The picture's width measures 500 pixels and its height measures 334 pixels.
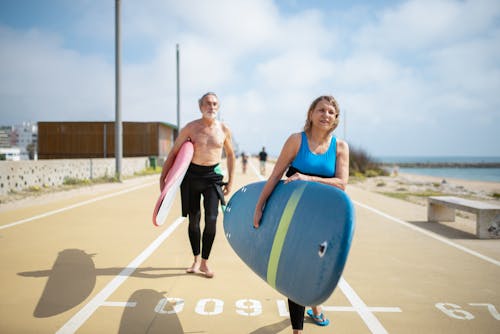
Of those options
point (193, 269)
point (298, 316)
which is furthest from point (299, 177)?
point (193, 269)

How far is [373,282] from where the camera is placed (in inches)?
167

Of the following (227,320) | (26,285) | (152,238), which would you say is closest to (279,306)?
(227,320)

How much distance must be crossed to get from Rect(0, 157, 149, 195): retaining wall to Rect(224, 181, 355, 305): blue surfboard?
9.89m

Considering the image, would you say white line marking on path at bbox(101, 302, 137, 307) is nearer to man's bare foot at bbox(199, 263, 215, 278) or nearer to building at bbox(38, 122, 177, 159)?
man's bare foot at bbox(199, 263, 215, 278)

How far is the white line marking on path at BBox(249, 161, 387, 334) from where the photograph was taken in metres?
3.06

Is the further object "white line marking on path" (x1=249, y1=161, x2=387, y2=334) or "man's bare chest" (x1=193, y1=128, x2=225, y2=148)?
"man's bare chest" (x1=193, y1=128, x2=225, y2=148)

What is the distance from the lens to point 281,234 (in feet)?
8.66

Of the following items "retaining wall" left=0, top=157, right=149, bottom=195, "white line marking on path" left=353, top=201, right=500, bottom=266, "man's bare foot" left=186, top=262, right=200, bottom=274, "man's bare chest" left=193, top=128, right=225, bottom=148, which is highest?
"man's bare chest" left=193, top=128, right=225, bottom=148

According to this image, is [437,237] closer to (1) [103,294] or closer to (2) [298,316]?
(2) [298,316]

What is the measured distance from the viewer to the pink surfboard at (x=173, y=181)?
407cm

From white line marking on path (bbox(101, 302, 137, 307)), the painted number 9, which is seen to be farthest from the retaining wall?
the painted number 9

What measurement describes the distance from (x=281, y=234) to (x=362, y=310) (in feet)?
4.70

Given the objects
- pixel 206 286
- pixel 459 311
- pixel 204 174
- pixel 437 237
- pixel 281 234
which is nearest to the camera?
pixel 281 234

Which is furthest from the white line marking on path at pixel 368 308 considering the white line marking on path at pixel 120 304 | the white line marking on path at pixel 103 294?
the white line marking on path at pixel 103 294
